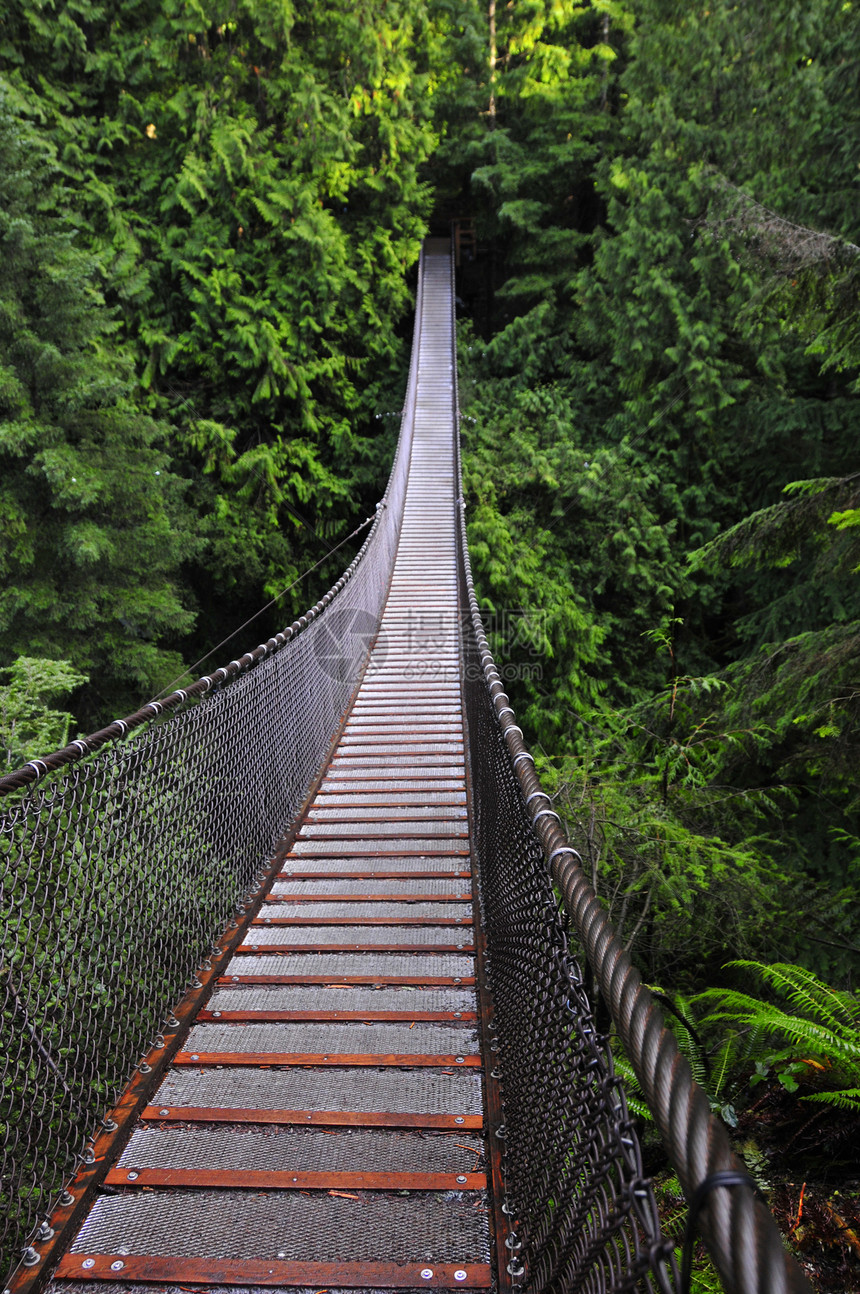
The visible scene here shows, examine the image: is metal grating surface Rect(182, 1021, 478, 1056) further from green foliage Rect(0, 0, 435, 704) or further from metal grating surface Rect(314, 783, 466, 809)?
green foliage Rect(0, 0, 435, 704)

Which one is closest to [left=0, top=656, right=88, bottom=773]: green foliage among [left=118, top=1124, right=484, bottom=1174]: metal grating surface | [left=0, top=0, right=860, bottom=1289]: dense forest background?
[left=0, top=0, right=860, bottom=1289]: dense forest background

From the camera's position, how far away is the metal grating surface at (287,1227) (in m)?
1.31

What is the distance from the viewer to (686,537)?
9531 millimetres

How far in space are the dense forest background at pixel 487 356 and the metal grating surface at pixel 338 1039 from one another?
195cm

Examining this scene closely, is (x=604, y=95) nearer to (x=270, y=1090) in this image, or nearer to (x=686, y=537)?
(x=686, y=537)

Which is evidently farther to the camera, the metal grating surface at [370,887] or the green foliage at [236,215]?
the green foliage at [236,215]

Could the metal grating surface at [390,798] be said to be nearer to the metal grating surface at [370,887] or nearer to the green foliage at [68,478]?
the metal grating surface at [370,887]

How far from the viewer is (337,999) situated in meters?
2.06

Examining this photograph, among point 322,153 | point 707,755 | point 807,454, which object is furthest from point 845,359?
point 322,153

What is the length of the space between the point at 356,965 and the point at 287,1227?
0.87 meters

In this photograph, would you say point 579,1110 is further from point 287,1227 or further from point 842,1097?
point 842,1097

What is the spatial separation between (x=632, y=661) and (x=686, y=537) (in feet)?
6.39

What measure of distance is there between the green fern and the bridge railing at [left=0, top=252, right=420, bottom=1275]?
1.67 metres

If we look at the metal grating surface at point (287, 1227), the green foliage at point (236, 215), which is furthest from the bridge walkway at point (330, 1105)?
the green foliage at point (236, 215)
